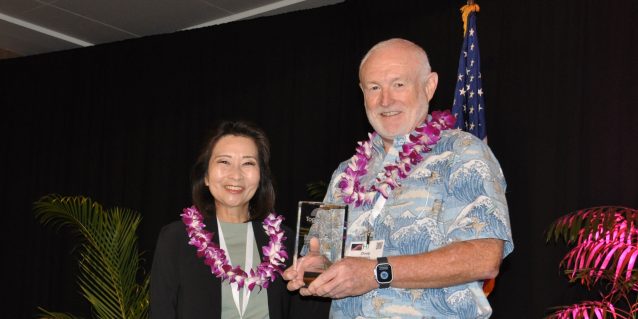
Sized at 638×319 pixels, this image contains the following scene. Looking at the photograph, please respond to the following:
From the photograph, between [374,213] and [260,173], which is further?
[260,173]

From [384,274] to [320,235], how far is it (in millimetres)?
247

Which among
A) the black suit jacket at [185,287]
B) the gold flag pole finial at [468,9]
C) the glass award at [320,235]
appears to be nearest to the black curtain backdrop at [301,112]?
the gold flag pole finial at [468,9]

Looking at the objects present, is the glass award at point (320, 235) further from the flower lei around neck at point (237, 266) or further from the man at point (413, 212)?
the flower lei around neck at point (237, 266)

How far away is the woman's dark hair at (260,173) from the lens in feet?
9.36

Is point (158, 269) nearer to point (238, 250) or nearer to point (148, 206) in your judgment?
point (238, 250)

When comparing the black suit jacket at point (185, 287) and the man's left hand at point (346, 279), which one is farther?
the black suit jacket at point (185, 287)

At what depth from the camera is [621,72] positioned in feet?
14.9

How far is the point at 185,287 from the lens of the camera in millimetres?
2607

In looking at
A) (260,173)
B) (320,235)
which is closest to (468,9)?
(260,173)

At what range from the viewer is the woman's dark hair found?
2.85m

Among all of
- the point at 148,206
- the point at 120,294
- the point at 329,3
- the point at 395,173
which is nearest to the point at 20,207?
the point at 148,206

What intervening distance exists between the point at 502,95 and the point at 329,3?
2137 mm

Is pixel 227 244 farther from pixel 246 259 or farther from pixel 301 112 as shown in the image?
pixel 301 112

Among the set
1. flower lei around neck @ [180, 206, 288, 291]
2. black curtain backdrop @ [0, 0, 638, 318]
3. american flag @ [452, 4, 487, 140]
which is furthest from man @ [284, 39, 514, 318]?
black curtain backdrop @ [0, 0, 638, 318]
